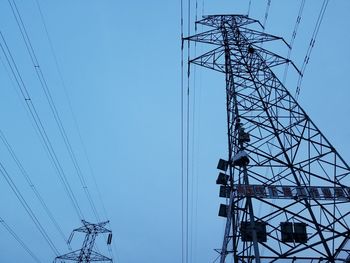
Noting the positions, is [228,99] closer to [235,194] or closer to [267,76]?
[267,76]

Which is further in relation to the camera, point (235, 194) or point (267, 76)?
point (267, 76)

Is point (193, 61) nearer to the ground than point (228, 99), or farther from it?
farther from it

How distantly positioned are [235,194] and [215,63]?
6.01 metres

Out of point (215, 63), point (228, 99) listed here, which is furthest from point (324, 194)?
point (215, 63)

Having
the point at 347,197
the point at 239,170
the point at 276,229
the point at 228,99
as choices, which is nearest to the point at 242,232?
the point at 276,229

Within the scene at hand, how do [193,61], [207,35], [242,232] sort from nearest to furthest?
1. [242,232]
2. [193,61]
3. [207,35]

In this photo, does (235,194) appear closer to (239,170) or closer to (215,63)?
(239,170)

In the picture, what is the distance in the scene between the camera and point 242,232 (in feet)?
27.5

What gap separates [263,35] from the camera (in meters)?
13.5

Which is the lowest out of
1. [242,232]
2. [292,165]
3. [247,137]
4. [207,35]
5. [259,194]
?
[242,232]

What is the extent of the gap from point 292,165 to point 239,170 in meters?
1.64

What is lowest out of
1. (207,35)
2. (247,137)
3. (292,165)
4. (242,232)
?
(242,232)

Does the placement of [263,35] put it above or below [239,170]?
above

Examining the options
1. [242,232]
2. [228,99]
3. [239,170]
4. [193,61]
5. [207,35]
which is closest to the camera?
[242,232]
